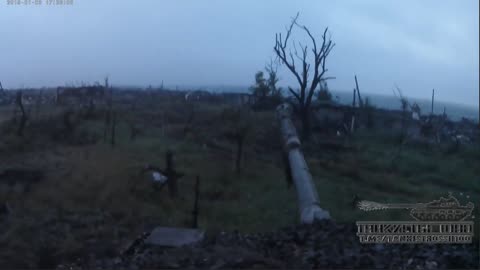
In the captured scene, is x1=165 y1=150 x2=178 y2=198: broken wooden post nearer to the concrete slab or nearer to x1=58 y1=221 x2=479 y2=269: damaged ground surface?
the concrete slab

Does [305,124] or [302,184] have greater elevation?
[305,124]

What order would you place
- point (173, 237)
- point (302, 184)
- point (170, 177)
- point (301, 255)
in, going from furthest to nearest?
point (170, 177) < point (302, 184) < point (173, 237) < point (301, 255)

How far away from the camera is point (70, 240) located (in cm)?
773

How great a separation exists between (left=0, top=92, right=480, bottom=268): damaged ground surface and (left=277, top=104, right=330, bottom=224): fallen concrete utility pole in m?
0.41

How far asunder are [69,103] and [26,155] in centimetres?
1171

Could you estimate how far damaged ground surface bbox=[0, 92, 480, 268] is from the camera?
21.5 ft

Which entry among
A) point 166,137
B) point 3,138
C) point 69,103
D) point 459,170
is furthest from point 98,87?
point 459,170

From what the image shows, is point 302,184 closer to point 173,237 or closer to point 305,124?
point 173,237

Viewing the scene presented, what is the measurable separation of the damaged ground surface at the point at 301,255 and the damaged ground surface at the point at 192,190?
22 mm

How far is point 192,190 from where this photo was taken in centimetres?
1194

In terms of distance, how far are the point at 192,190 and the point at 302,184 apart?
112 inches

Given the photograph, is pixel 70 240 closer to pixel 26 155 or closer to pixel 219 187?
pixel 219 187

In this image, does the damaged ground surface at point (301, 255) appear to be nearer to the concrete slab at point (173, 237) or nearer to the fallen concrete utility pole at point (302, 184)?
the concrete slab at point (173, 237)

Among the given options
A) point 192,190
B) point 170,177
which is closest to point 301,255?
point 170,177
